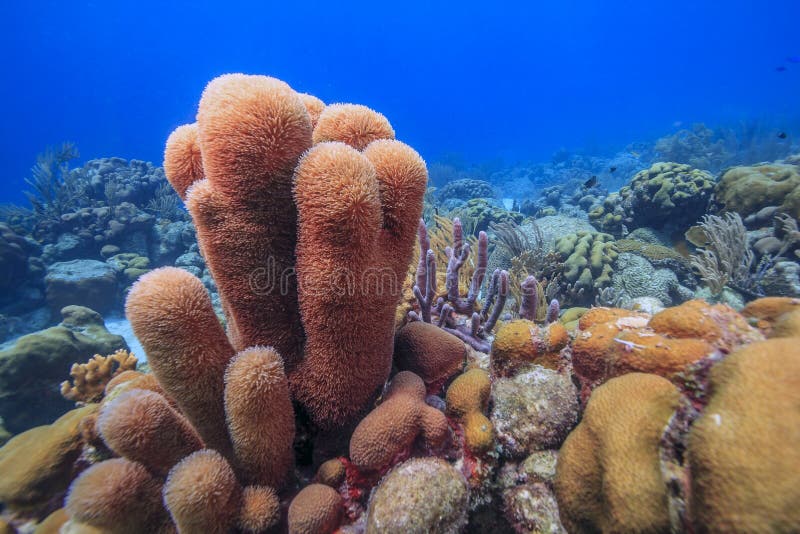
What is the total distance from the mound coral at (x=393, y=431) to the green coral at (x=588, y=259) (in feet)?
16.2

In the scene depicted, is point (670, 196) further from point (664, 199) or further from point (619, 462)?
point (619, 462)

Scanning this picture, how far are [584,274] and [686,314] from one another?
178 inches

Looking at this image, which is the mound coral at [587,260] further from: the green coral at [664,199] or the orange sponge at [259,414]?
the orange sponge at [259,414]

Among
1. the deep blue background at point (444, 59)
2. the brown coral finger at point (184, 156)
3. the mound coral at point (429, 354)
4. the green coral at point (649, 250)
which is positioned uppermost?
the deep blue background at point (444, 59)

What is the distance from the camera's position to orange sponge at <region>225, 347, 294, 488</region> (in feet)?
4.33

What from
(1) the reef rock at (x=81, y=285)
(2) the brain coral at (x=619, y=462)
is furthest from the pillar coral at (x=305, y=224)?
(1) the reef rock at (x=81, y=285)

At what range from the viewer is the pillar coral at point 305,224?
1232 mm

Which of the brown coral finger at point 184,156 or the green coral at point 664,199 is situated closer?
the brown coral finger at point 184,156

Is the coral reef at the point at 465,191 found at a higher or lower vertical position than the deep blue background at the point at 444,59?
lower

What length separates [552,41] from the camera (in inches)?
4530

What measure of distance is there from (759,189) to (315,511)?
8.37m

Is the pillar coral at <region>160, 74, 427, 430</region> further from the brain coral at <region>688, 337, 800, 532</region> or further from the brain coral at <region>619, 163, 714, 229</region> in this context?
the brain coral at <region>619, 163, 714, 229</region>

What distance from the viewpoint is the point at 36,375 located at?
525 cm

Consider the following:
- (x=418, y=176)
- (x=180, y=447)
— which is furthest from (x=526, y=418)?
(x=180, y=447)
